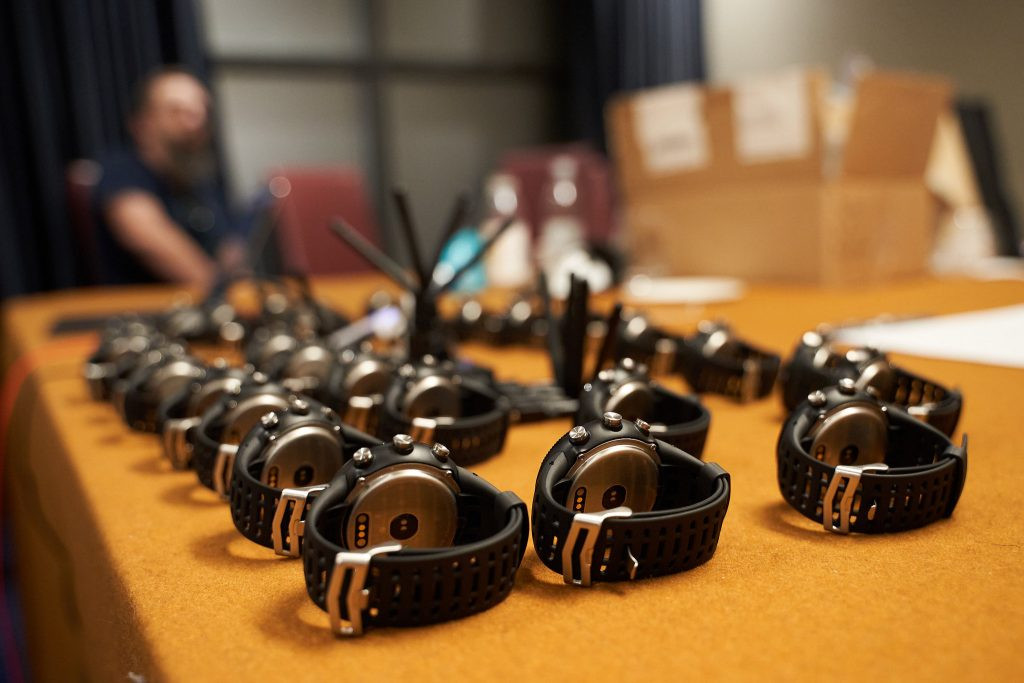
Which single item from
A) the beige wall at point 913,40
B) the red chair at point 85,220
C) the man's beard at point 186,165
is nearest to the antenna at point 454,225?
the red chair at point 85,220

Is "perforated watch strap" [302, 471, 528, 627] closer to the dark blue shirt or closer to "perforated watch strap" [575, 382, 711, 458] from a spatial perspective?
"perforated watch strap" [575, 382, 711, 458]

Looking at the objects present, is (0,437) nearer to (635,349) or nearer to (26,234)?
(635,349)

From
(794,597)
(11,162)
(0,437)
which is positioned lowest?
(0,437)

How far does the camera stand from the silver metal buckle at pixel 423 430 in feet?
1.85

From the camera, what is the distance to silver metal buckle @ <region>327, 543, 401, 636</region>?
35 centimetres

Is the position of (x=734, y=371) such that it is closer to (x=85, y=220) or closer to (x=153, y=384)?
(x=153, y=384)

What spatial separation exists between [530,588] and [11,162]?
3.46m

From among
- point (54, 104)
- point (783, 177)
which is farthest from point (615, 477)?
point (54, 104)

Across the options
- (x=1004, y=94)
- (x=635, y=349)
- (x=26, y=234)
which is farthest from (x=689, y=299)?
(x=26, y=234)

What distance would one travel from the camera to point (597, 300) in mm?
1596

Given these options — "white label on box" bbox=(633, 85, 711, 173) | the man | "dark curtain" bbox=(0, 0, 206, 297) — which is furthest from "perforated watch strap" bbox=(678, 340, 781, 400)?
"dark curtain" bbox=(0, 0, 206, 297)

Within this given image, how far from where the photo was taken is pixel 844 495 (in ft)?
1.46

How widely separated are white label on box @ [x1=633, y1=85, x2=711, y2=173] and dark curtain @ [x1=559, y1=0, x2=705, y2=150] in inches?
104

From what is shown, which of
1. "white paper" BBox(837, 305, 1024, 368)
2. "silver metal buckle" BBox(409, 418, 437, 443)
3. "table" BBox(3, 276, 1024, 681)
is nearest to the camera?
"table" BBox(3, 276, 1024, 681)
